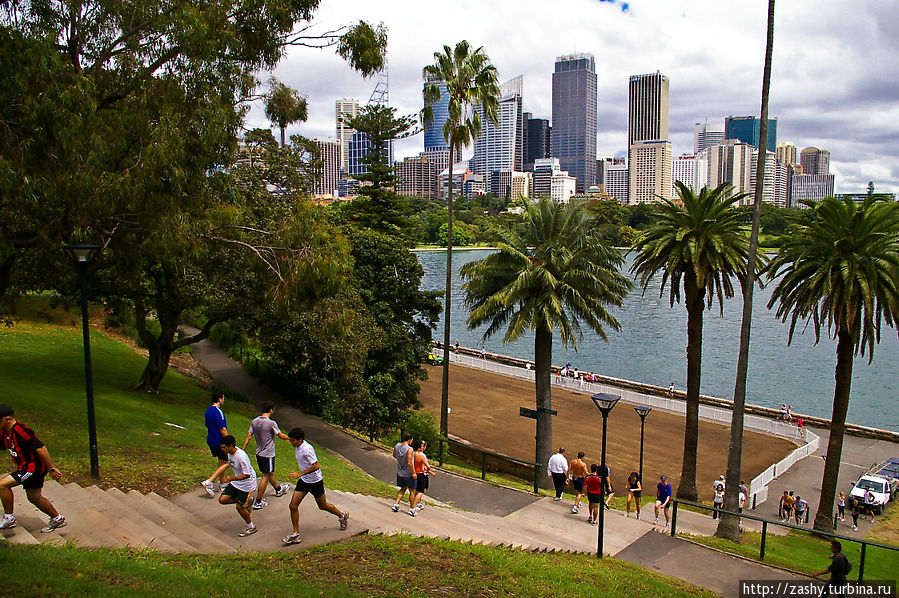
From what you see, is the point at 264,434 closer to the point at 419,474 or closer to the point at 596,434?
the point at 419,474

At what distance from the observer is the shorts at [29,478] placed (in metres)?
7.43

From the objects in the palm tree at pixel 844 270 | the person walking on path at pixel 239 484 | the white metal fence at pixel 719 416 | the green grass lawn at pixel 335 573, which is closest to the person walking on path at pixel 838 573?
the green grass lawn at pixel 335 573

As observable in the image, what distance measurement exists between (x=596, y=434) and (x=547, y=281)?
12.4m

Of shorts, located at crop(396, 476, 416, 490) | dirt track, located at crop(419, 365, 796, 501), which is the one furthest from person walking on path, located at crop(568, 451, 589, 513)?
dirt track, located at crop(419, 365, 796, 501)

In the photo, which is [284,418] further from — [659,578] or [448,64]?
[659,578]

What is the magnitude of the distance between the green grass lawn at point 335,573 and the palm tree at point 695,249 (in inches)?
414

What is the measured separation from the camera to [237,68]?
46.8 feet

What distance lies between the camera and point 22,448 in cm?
747

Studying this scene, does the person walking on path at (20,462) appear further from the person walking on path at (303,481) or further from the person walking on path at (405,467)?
the person walking on path at (405,467)

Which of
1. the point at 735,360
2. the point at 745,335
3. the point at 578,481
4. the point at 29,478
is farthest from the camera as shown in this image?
the point at 735,360

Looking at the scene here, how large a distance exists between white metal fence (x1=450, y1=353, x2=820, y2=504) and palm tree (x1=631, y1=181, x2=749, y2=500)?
18.1 ft

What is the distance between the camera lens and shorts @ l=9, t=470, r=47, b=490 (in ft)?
24.4

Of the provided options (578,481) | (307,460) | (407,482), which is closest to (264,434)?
(307,460)

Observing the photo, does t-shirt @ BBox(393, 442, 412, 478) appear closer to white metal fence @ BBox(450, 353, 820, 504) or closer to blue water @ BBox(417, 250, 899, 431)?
white metal fence @ BBox(450, 353, 820, 504)
